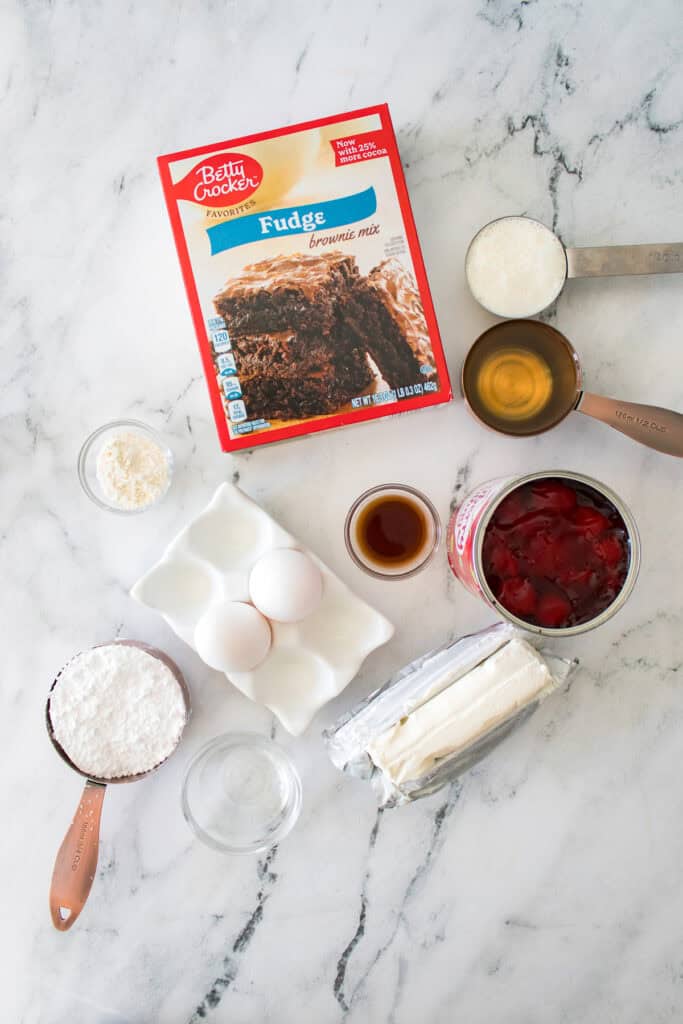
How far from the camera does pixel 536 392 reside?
120 centimetres

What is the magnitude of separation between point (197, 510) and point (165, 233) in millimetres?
442

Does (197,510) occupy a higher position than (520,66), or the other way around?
(520,66)

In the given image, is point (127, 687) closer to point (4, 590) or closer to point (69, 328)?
point (4, 590)

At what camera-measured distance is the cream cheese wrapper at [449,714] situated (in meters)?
1.04

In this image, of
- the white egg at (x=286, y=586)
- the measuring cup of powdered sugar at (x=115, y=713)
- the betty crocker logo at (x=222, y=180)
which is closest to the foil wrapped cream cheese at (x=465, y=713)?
the white egg at (x=286, y=586)

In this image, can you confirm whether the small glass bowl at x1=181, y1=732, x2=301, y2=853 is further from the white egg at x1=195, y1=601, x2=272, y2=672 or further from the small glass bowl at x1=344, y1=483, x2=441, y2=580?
the small glass bowl at x1=344, y1=483, x2=441, y2=580

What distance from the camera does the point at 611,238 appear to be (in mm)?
1253

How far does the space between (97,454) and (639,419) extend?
2.68 ft

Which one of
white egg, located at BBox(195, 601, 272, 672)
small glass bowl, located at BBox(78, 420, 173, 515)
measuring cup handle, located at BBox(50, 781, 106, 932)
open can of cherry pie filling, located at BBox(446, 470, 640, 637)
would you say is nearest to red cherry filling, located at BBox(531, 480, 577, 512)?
open can of cherry pie filling, located at BBox(446, 470, 640, 637)

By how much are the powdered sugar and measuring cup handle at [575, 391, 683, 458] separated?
73cm

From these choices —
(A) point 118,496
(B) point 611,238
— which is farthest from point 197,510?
(B) point 611,238

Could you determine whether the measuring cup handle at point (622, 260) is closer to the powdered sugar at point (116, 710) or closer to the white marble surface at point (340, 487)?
the white marble surface at point (340, 487)

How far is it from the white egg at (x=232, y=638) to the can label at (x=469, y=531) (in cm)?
30

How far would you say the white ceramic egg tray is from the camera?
1181mm
